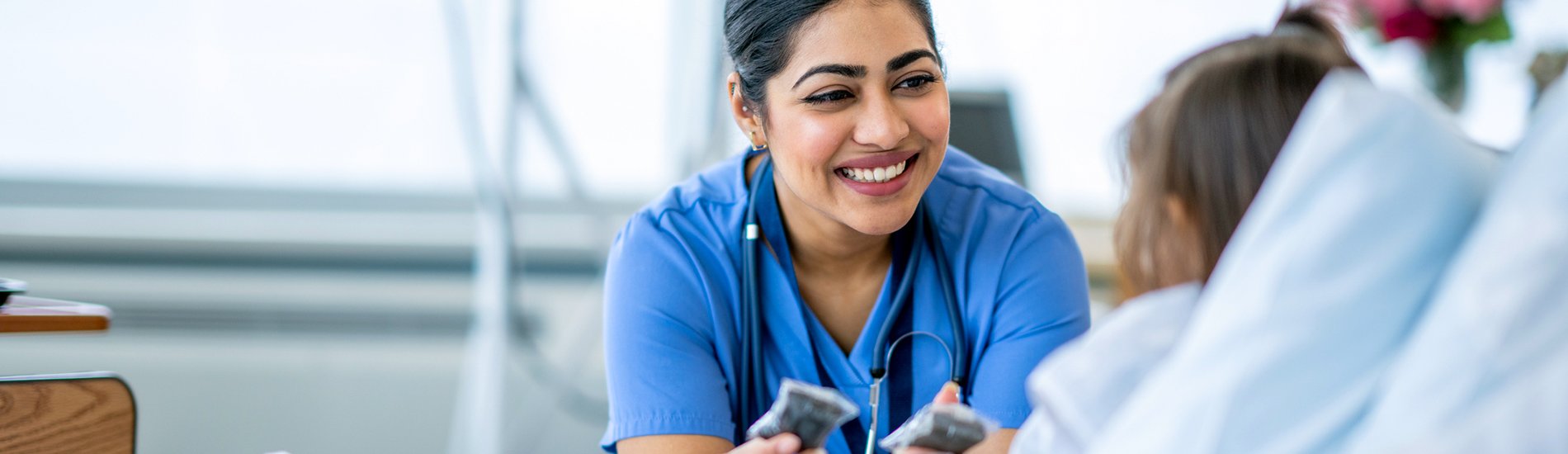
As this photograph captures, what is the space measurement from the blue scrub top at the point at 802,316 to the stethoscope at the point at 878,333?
13mm

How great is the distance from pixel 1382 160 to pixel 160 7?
2950 millimetres

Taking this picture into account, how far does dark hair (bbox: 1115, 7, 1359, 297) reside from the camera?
2.82 ft

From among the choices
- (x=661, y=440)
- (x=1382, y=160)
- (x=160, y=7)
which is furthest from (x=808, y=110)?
(x=160, y=7)

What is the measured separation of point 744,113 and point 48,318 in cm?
76

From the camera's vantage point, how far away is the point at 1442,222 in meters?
0.71

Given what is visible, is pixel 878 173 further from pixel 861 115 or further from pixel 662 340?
pixel 662 340

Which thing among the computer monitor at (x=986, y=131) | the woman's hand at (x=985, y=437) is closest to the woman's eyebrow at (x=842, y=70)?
the woman's hand at (x=985, y=437)

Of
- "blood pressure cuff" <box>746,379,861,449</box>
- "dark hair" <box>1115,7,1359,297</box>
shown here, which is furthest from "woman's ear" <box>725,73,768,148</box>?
"dark hair" <box>1115,7,1359,297</box>

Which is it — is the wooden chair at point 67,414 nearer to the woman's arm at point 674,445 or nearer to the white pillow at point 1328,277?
the woman's arm at point 674,445

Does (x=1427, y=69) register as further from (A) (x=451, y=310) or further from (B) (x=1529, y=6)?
(A) (x=451, y=310)

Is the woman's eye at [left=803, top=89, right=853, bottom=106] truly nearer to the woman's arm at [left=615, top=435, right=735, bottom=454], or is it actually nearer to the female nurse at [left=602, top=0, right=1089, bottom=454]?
the female nurse at [left=602, top=0, right=1089, bottom=454]

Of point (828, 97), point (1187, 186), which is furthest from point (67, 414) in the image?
point (1187, 186)

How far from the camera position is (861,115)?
4.58 feet

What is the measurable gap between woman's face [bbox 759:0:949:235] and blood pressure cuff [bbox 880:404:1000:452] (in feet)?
1.31
